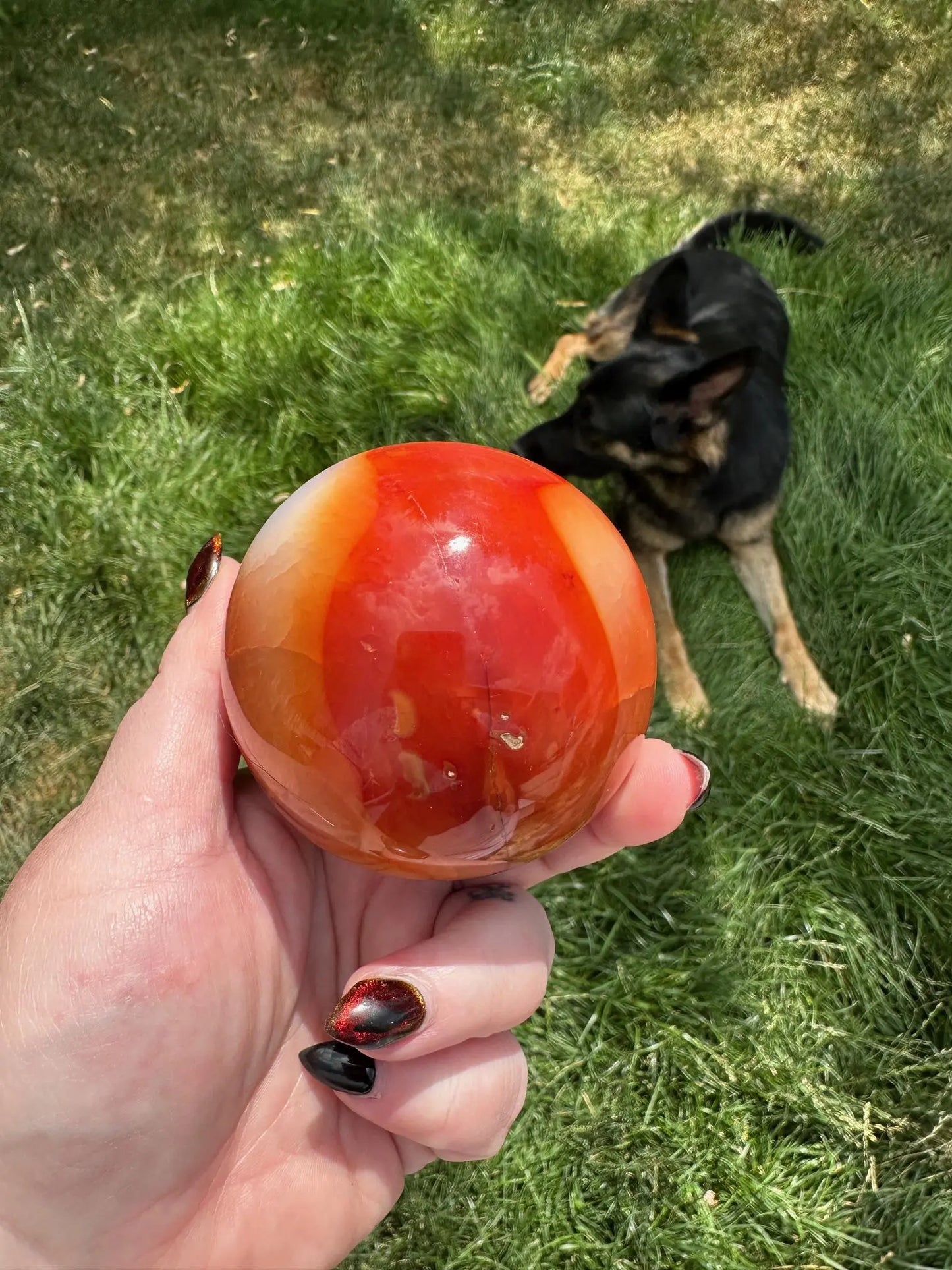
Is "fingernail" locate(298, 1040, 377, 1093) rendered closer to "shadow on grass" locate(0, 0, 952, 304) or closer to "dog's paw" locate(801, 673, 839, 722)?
"dog's paw" locate(801, 673, 839, 722)

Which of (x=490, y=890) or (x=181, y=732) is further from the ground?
(x=181, y=732)

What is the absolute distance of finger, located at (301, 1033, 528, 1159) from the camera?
1634mm

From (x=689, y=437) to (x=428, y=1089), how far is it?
2.71 m

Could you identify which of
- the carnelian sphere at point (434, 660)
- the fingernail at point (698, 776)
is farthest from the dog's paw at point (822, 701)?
the carnelian sphere at point (434, 660)

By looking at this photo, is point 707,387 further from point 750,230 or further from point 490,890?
point 490,890

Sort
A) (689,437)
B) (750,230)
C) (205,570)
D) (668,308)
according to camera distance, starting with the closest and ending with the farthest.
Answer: (205,570), (689,437), (668,308), (750,230)

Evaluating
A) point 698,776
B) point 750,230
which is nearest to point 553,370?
point 750,230

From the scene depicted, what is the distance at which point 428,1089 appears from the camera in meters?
1.64

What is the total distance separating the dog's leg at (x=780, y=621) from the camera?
10.6 ft

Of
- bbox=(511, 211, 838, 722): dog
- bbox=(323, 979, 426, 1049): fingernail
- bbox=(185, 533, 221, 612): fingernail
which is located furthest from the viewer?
bbox=(511, 211, 838, 722): dog

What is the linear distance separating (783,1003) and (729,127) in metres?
4.45

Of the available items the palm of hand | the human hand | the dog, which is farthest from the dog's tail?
the palm of hand

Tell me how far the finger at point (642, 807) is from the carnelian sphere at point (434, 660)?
446mm

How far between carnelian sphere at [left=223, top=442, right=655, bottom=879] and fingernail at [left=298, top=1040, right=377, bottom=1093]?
1.62 feet
